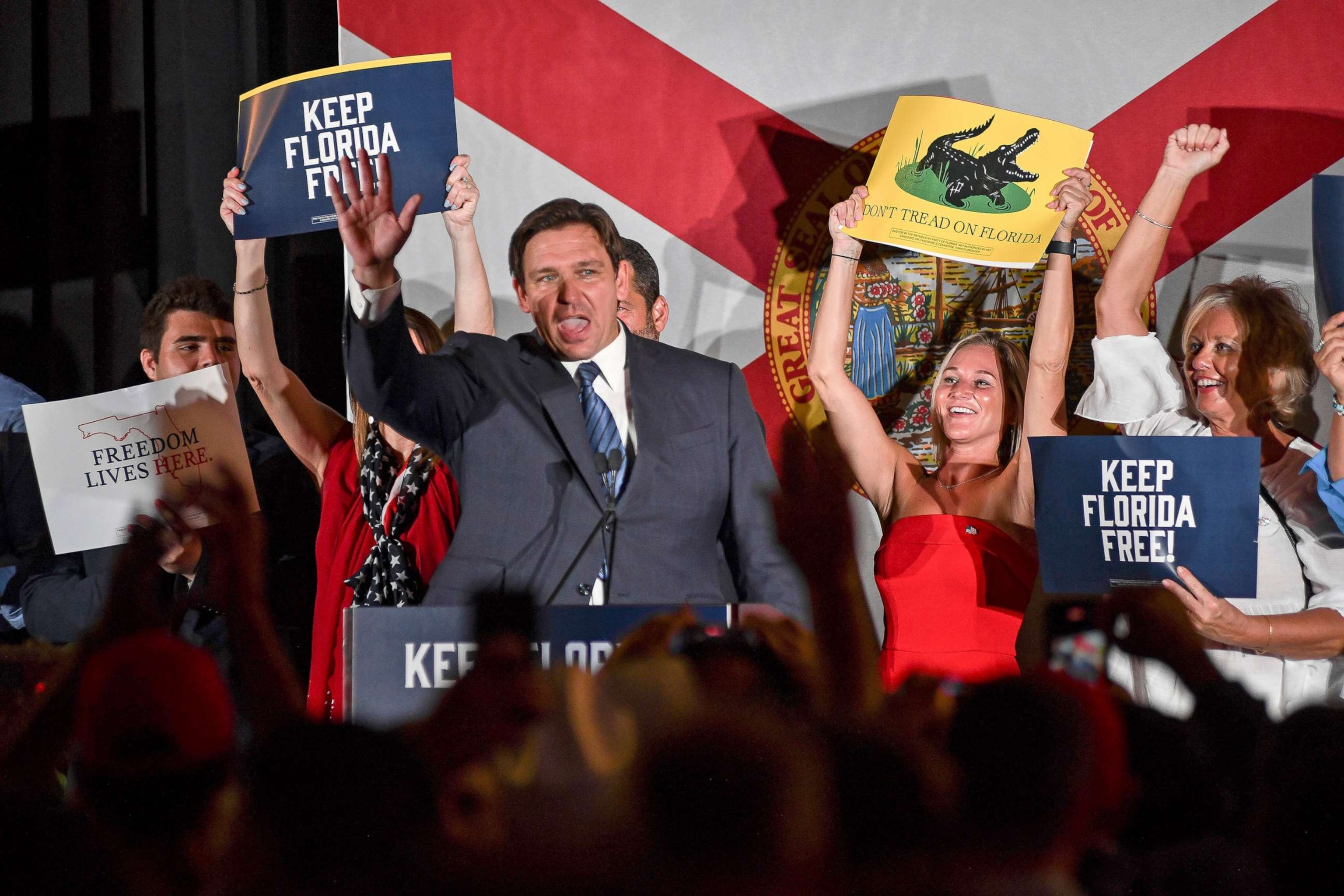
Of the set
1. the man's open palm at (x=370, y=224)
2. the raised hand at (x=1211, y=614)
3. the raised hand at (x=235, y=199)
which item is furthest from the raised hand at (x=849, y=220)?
the raised hand at (x=235, y=199)

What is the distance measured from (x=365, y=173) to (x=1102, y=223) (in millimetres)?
1966

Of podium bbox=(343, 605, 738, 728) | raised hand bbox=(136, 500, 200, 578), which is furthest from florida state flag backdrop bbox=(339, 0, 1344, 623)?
podium bbox=(343, 605, 738, 728)

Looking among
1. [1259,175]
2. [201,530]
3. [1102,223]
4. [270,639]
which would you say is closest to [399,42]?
[201,530]

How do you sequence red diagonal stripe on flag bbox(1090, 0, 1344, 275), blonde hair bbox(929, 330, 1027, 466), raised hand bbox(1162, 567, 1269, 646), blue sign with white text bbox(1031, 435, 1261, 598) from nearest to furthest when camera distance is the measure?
blue sign with white text bbox(1031, 435, 1261, 598)
raised hand bbox(1162, 567, 1269, 646)
blonde hair bbox(929, 330, 1027, 466)
red diagonal stripe on flag bbox(1090, 0, 1344, 275)

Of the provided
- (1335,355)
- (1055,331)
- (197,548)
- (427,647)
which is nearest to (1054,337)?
(1055,331)

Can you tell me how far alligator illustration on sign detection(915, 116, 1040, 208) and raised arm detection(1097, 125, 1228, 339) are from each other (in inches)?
10.4

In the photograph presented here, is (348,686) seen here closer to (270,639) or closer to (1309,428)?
(270,639)

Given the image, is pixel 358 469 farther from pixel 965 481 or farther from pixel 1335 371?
pixel 1335 371

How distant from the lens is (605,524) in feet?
5.72

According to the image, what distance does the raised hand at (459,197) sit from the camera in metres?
2.43

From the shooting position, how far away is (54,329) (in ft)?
10.1

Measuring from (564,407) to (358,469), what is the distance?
0.73m

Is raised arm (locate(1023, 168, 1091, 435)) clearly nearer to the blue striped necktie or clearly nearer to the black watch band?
the black watch band

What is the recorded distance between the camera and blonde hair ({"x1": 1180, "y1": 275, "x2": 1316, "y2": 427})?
8.29 ft
